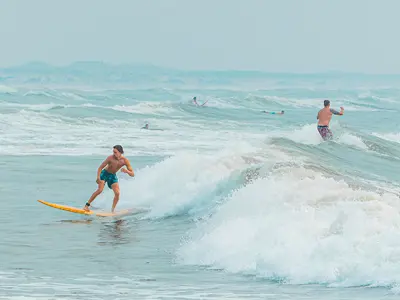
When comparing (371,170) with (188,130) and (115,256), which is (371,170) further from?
(188,130)

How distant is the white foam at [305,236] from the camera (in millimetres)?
10188

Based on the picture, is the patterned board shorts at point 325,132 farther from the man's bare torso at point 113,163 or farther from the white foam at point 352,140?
the man's bare torso at point 113,163

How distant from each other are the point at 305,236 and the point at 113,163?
16.7ft

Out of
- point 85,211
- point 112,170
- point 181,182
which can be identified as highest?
point 112,170

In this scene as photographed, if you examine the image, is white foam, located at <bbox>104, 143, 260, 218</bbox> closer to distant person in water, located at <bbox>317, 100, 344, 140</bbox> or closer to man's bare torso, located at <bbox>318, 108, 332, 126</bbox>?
distant person in water, located at <bbox>317, 100, 344, 140</bbox>

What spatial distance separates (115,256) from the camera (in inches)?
463

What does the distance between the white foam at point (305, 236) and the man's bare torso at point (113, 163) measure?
2226mm

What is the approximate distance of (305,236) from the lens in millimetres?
11391

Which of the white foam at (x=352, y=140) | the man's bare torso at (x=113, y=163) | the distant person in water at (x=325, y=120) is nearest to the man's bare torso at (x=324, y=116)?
the distant person in water at (x=325, y=120)

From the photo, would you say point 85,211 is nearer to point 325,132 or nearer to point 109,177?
point 109,177

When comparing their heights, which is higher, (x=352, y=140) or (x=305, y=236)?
(x=305, y=236)

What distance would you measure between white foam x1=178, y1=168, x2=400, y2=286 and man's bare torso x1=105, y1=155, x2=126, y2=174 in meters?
2.23

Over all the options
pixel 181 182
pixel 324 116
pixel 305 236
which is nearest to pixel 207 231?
pixel 305 236

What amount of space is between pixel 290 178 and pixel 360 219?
12.5ft
